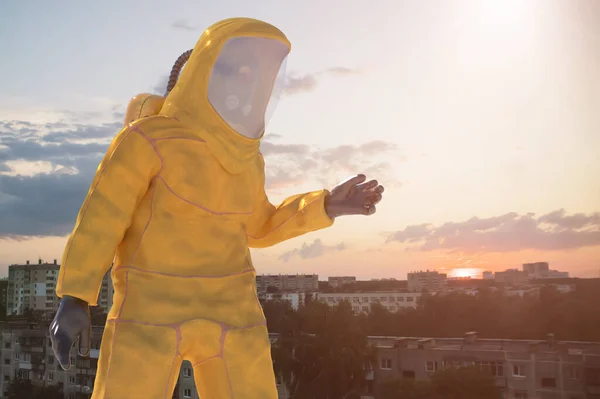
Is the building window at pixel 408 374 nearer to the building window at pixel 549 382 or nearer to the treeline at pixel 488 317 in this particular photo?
the treeline at pixel 488 317

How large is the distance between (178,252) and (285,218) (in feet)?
1.75

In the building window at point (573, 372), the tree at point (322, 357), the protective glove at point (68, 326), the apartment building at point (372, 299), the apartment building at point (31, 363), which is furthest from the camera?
the apartment building at point (372, 299)

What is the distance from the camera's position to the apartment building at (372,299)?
23.0 m

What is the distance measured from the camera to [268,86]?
7.57 feet

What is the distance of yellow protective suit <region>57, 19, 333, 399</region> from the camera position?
1.99 m

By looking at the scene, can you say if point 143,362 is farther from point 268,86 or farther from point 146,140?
point 268,86

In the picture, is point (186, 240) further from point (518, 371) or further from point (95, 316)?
point (518, 371)

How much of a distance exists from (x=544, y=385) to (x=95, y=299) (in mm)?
17747

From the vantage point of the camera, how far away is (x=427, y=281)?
26.1m

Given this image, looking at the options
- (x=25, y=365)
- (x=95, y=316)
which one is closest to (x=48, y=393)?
(x=25, y=365)

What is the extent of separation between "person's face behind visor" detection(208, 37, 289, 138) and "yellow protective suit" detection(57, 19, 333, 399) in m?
0.03

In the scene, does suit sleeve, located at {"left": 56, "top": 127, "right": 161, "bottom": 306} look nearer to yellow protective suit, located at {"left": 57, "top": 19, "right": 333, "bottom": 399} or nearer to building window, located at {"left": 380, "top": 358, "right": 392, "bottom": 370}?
yellow protective suit, located at {"left": 57, "top": 19, "right": 333, "bottom": 399}

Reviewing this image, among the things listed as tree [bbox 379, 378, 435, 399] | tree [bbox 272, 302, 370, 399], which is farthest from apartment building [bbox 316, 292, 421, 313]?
tree [bbox 379, 378, 435, 399]

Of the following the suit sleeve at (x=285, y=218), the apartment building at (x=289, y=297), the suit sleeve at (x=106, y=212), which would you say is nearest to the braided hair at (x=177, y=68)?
the suit sleeve at (x=106, y=212)
